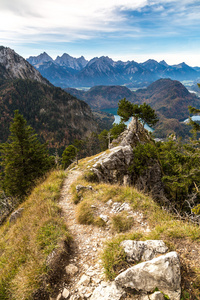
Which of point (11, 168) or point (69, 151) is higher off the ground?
point (11, 168)

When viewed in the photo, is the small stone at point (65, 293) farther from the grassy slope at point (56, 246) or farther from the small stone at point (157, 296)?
the small stone at point (157, 296)

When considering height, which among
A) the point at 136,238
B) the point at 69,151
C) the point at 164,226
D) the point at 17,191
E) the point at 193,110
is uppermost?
the point at 193,110

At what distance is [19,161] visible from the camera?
17578 millimetres

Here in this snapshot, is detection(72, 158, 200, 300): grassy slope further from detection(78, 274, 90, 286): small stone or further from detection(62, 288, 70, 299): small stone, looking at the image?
detection(62, 288, 70, 299): small stone

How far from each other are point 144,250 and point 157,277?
91 centimetres

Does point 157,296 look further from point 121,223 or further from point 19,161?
point 19,161

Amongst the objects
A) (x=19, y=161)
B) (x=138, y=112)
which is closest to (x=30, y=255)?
(x=19, y=161)

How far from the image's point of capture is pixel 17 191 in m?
17.5

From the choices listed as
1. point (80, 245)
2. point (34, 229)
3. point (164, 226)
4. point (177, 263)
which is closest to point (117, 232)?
point (80, 245)

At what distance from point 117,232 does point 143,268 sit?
266 cm

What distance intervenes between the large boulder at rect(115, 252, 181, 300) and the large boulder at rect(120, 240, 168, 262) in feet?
1.66

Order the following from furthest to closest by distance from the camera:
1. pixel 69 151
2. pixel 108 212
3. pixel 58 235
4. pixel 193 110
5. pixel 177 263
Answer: pixel 69 151, pixel 193 110, pixel 108 212, pixel 58 235, pixel 177 263

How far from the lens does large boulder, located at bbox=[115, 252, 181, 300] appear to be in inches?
137

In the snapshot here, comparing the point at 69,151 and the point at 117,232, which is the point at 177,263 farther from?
the point at 69,151
